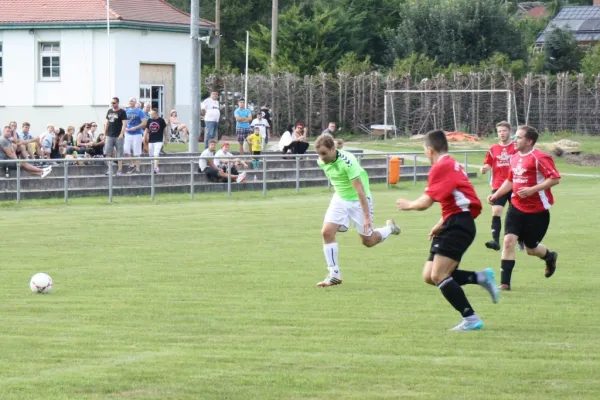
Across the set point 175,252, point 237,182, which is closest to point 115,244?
point 175,252

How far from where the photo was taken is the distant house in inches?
3696

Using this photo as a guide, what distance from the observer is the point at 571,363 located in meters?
8.23

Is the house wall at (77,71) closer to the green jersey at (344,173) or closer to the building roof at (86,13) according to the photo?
the building roof at (86,13)

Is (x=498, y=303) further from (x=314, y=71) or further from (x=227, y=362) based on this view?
(x=314, y=71)

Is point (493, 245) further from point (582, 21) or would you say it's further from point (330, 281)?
point (582, 21)

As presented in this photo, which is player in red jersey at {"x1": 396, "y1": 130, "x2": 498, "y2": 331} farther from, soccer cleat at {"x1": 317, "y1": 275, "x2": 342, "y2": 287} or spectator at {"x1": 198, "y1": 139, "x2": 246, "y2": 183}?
spectator at {"x1": 198, "y1": 139, "x2": 246, "y2": 183}

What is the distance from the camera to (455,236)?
9.71m

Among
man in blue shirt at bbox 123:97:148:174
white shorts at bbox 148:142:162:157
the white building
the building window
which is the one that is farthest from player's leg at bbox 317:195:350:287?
the building window

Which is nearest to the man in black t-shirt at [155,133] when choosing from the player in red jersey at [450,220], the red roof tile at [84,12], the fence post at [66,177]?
the fence post at [66,177]

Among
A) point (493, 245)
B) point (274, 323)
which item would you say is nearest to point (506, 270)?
point (493, 245)

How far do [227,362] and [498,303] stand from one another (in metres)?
3.98

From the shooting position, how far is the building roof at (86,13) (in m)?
40.4

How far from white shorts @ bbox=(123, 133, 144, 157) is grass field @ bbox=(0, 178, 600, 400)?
11.0 metres

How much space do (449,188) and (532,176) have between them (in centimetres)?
322
